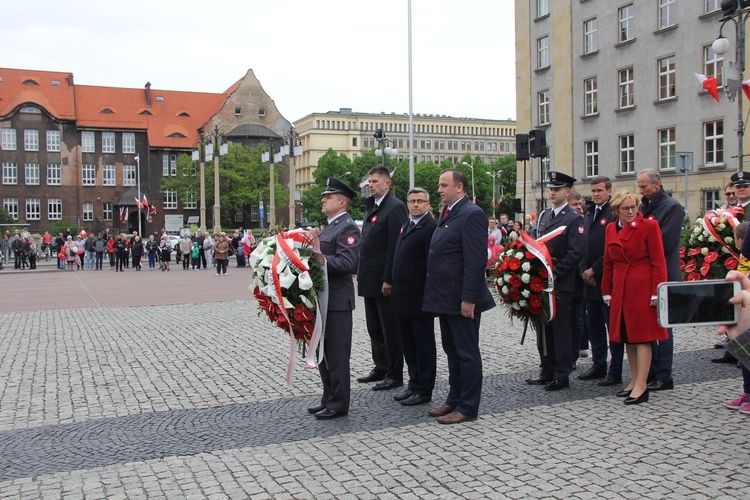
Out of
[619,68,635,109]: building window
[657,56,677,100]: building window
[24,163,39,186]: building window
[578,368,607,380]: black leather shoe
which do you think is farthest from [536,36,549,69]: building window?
[24,163,39,186]: building window

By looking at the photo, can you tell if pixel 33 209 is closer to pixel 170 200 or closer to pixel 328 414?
pixel 170 200

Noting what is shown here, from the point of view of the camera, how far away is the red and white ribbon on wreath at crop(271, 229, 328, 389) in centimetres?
632

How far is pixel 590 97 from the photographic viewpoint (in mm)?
42781

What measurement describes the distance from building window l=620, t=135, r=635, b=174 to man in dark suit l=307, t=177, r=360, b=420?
36413mm

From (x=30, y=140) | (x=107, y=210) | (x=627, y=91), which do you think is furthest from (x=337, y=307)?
(x=30, y=140)

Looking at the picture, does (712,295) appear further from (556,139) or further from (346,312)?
(556,139)

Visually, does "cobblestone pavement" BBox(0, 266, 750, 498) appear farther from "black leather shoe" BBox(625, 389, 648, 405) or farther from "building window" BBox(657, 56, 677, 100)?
"building window" BBox(657, 56, 677, 100)

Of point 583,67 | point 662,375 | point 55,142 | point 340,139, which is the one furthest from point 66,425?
point 340,139

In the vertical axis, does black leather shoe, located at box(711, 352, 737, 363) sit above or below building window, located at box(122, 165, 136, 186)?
below

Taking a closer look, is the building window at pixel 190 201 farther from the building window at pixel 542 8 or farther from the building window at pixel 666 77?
the building window at pixel 666 77

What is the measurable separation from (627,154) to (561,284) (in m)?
35.2

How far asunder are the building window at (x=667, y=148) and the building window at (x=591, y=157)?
468 centimetres

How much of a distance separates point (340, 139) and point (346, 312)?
436 ft

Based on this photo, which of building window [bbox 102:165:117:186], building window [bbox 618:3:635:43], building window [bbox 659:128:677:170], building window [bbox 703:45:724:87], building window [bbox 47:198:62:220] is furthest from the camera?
building window [bbox 102:165:117:186]
